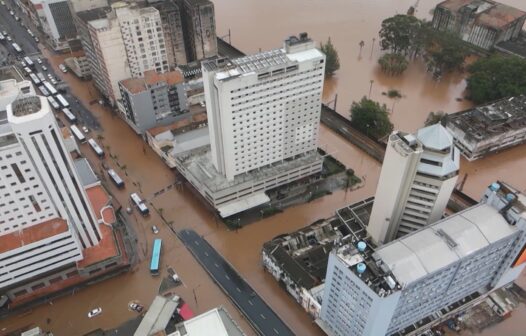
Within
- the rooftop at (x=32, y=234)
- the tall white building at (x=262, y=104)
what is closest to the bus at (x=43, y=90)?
the rooftop at (x=32, y=234)

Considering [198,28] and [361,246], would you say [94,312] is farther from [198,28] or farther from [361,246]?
[198,28]

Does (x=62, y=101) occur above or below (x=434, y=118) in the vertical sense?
below

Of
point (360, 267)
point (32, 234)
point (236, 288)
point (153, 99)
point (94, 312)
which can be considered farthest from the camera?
point (153, 99)

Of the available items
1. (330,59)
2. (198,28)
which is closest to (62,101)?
(198,28)

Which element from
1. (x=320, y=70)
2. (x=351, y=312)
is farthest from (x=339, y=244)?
(x=320, y=70)

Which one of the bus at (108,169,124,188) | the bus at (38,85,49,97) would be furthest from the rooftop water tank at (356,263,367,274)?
the bus at (38,85,49,97)

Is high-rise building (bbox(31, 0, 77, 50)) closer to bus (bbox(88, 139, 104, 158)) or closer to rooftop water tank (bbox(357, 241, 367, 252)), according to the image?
bus (bbox(88, 139, 104, 158))

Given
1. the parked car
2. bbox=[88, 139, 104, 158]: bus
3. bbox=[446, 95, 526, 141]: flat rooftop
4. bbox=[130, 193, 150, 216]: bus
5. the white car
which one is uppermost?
bbox=[446, 95, 526, 141]: flat rooftop
